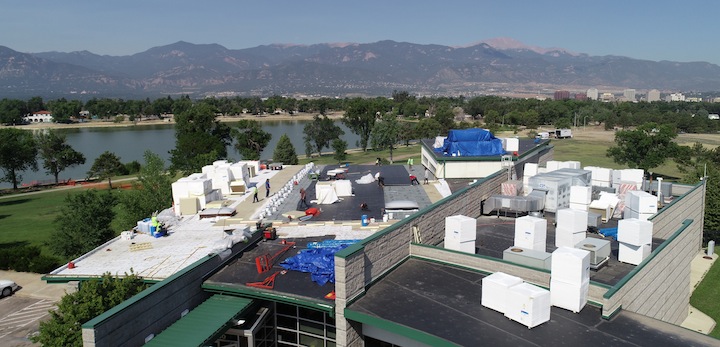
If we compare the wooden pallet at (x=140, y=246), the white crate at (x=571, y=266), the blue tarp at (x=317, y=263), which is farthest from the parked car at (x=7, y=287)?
the white crate at (x=571, y=266)

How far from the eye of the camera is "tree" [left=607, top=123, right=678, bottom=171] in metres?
66.3

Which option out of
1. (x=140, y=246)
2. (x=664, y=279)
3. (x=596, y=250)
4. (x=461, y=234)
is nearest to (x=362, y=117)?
(x=140, y=246)

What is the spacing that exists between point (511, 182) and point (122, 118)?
179 m

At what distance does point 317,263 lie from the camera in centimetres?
1852

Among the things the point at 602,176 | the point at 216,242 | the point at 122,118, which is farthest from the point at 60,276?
the point at 122,118

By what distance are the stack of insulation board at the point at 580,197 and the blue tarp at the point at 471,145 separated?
46.7 feet

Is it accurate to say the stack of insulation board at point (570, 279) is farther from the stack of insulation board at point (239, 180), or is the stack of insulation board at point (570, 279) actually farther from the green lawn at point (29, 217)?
the green lawn at point (29, 217)

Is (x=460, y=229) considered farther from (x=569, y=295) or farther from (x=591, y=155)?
(x=591, y=155)

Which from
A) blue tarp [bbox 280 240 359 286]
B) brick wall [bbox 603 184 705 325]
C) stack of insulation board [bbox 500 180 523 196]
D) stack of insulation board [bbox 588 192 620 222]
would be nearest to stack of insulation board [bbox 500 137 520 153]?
stack of insulation board [bbox 500 180 523 196]

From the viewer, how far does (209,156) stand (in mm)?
59500

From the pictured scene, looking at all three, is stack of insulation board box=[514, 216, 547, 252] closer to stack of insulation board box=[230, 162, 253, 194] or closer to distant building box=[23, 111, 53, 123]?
stack of insulation board box=[230, 162, 253, 194]

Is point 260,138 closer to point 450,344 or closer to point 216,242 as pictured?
point 216,242

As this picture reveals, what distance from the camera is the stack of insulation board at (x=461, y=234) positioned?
742 inches

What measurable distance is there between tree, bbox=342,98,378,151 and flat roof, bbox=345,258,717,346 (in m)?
91.2
